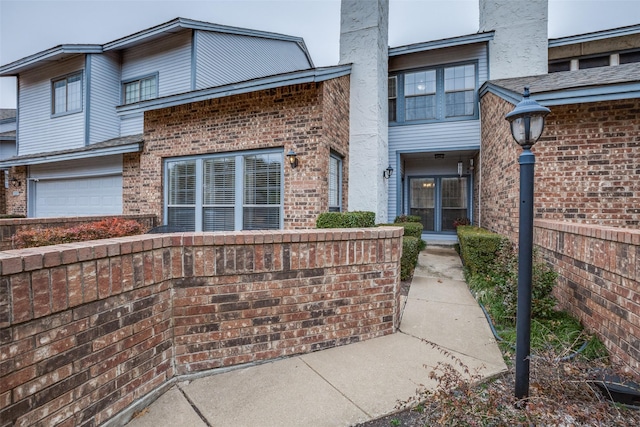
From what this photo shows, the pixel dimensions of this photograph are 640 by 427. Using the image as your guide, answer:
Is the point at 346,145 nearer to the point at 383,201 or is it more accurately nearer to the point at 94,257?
the point at 383,201

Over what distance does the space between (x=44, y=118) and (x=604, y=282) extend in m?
15.8

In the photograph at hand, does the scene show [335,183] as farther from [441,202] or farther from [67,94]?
[67,94]

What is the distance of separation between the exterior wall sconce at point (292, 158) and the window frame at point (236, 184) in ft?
1.02

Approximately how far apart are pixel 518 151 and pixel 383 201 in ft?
13.1

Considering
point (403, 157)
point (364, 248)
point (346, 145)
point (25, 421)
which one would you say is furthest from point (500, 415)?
point (403, 157)

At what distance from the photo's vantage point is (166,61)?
1000 centimetres

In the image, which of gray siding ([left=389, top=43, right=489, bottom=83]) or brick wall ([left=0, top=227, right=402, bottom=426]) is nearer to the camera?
brick wall ([left=0, top=227, right=402, bottom=426])

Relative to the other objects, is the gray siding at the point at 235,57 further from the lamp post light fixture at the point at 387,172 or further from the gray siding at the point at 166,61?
the lamp post light fixture at the point at 387,172

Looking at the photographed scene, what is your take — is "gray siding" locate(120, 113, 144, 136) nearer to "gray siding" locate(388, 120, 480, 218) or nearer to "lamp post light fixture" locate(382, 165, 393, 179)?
"lamp post light fixture" locate(382, 165, 393, 179)

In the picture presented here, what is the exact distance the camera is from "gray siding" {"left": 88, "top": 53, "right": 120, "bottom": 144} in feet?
33.7

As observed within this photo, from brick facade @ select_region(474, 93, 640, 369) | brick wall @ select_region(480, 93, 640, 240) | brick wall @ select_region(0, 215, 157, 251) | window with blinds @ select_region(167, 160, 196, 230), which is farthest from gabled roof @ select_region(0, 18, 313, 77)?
brick wall @ select_region(480, 93, 640, 240)

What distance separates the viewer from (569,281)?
3.48 metres

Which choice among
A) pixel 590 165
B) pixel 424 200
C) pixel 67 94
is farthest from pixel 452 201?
pixel 67 94

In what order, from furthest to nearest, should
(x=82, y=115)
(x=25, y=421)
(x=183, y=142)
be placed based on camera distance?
(x=82, y=115), (x=183, y=142), (x=25, y=421)
